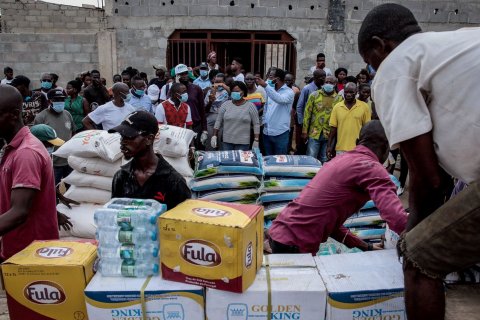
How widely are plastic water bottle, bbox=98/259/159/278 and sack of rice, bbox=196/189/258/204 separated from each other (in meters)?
2.42

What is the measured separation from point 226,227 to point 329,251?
53.3 inches


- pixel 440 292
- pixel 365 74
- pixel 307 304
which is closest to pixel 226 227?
pixel 307 304

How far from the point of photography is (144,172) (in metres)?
2.52

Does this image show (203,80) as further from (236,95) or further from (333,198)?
(333,198)

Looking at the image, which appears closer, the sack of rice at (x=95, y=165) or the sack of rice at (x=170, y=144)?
the sack of rice at (x=95, y=165)

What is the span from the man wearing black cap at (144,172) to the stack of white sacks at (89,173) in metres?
1.68

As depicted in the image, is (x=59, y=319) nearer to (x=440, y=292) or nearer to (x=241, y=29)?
(x=440, y=292)

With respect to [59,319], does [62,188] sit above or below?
below

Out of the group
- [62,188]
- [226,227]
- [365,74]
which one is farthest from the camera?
[365,74]

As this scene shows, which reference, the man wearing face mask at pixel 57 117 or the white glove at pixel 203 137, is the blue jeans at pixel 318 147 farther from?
the man wearing face mask at pixel 57 117

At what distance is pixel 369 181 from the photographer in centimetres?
232

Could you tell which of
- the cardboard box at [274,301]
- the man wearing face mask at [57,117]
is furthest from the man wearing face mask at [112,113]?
the cardboard box at [274,301]

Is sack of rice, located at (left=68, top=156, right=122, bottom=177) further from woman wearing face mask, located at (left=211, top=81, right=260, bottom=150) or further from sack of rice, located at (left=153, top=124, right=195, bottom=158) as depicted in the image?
woman wearing face mask, located at (left=211, top=81, right=260, bottom=150)

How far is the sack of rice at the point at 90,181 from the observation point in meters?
4.31
